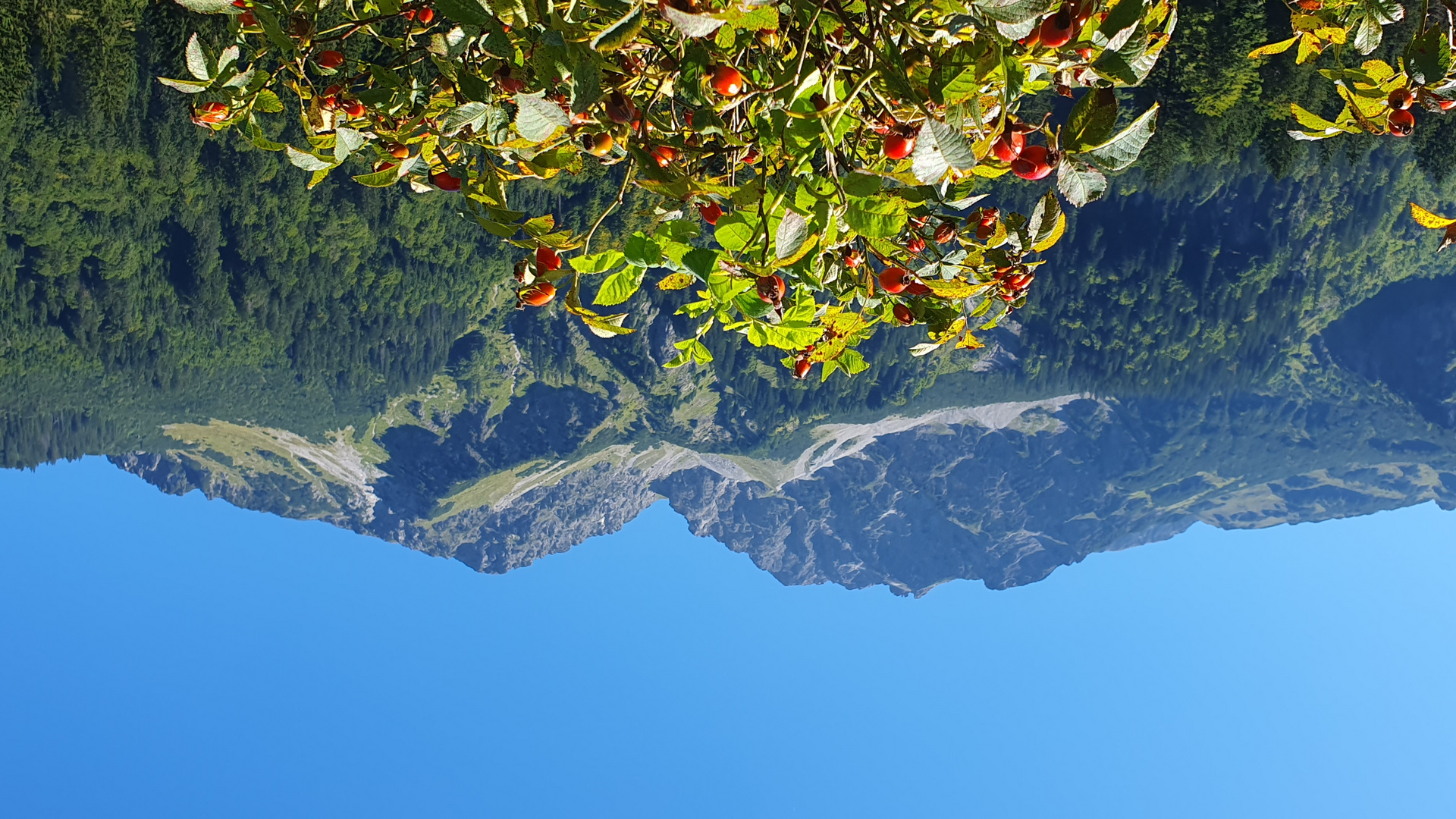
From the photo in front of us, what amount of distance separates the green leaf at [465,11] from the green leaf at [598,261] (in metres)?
0.76

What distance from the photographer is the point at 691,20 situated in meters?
1.85

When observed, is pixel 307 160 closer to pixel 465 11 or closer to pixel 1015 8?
pixel 465 11

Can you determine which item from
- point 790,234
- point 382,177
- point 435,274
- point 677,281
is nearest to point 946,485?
point 435,274

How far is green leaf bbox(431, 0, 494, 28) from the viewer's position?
7.98 feet

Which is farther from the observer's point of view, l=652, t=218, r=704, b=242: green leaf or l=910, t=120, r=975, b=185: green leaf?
l=652, t=218, r=704, b=242: green leaf

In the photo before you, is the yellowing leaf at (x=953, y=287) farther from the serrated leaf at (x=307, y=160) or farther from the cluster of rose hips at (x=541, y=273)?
the serrated leaf at (x=307, y=160)

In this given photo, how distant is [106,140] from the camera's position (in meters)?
27.4

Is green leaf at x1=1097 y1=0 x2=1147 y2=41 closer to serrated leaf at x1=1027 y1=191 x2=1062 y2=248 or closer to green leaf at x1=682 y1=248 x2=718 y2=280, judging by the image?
serrated leaf at x1=1027 y1=191 x2=1062 y2=248

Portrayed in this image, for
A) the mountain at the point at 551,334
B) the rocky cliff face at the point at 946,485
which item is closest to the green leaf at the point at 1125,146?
the mountain at the point at 551,334

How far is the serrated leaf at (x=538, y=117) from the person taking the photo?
2.35 meters

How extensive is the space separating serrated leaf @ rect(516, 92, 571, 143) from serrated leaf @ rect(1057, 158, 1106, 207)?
147cm

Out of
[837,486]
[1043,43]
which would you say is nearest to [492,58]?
[1043,43]

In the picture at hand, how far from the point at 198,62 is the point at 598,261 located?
76.2 inches

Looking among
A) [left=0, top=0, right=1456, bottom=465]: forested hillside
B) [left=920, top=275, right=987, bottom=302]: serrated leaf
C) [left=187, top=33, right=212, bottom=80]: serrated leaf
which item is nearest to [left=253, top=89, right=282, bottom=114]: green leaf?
[left=187, top=33, right=212, bottom=80]: serrated leaf
